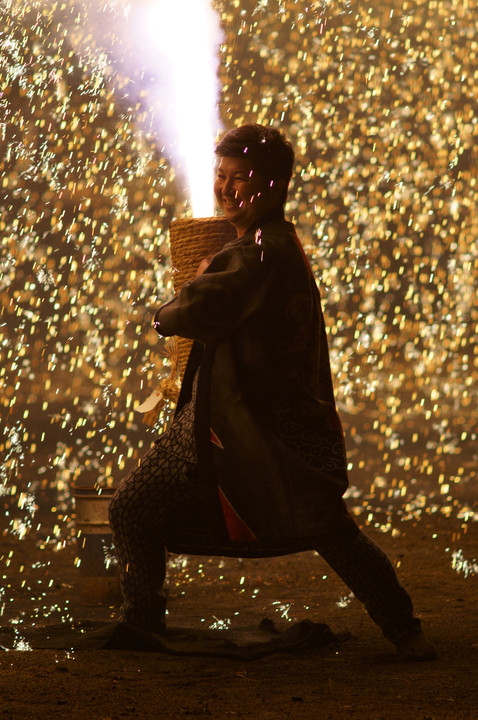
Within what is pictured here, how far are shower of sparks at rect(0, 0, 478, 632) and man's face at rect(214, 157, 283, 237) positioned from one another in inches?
235

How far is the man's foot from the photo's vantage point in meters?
2.52

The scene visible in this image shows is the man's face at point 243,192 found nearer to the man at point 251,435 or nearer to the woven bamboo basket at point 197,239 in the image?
the man at point 251,435

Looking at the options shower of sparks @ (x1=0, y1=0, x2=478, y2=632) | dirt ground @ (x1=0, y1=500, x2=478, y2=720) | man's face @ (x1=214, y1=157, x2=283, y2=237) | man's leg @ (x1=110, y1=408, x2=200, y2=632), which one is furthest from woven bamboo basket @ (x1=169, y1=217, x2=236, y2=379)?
shower of sparks @ (x1=0, y1=0, x2=478, y2=632)

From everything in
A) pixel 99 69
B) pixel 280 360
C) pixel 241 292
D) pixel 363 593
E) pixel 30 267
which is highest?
pixel 99 69

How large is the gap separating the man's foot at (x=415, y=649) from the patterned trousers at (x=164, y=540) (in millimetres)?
20

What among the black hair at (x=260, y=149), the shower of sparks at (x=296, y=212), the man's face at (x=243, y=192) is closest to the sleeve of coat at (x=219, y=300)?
the man's face at (x=243, y=192)

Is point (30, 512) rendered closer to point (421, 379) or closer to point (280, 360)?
point (280, 360)

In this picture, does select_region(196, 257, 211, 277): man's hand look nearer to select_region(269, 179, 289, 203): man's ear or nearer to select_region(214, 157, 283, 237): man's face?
select_region(214, 157, 283, 237): man's face

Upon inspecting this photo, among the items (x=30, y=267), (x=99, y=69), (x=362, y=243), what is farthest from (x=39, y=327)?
(x=362, y=243)

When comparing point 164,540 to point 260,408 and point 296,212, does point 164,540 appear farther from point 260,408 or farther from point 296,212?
point 296,212

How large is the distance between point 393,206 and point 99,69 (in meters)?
3.71

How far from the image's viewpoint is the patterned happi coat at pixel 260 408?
2.43 m

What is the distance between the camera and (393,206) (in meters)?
10.6

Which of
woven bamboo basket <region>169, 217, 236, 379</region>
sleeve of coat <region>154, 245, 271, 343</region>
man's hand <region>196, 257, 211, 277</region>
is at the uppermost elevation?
woven bamboo basket <region>169, 217, 236, 379</region>
